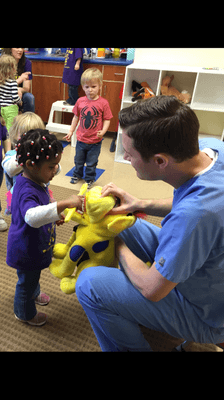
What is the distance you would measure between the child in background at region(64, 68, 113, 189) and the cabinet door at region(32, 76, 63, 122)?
132 centimetres

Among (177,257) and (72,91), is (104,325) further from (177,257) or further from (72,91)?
(72,91)

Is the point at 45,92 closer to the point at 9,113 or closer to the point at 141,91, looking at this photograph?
the point at 9,113

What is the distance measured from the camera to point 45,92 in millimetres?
3680

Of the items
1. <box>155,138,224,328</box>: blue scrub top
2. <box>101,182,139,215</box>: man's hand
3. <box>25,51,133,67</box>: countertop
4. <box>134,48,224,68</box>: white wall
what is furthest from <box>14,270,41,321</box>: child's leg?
<box>25,51,133,67</box>: countertop

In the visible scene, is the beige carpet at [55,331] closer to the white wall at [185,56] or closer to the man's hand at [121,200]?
the man's hand at [121,200]

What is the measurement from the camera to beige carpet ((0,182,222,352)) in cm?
→ 117

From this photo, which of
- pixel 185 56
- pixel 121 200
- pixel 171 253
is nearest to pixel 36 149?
pixel 121 200

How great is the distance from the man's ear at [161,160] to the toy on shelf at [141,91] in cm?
214

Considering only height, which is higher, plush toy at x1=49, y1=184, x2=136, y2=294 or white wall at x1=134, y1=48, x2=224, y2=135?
A: white wall at x1=134, y1=48, x2=224, y2=135

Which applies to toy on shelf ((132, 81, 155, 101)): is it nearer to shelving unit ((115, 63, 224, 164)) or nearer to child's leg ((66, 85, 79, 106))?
shelving unit ((115, 63, 224, 164))

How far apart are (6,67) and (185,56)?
62.8 inches

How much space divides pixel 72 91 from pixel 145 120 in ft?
9.06

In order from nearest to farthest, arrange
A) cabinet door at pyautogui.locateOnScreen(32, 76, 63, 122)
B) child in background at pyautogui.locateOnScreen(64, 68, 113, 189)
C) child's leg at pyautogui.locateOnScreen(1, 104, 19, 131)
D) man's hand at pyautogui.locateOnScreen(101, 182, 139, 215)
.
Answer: man's hand at pyautogui.locateOnScreen(101, 182, 139, 215) → child in background at pyautogui.locateOnScreen(64, 68, 113, 189) → child's leg at pyautogui.locateOnScreen(1, 104, 19, 131) → cabinet door at pyautogui.locateOnScreen(32, 76, 63, 122)

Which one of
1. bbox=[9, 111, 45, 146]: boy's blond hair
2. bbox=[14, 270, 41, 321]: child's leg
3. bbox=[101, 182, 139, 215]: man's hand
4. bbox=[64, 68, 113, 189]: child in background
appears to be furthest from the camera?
bbox=[64, 68, 113, 189]: child in background
